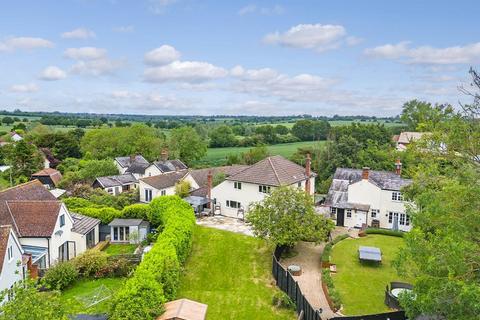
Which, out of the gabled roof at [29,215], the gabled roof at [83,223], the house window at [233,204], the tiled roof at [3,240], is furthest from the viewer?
the house window at [233,204]

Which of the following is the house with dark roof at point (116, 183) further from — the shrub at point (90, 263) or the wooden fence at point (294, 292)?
the wooden fence at point (294, 292)

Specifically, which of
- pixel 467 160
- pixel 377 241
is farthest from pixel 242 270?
pixel 467 160

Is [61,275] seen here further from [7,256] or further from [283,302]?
[283,302]

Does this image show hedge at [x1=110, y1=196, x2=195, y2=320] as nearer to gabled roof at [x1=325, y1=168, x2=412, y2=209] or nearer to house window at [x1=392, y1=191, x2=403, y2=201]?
gabled roof at [x1=325, y1=168, x2=412, y2=209]

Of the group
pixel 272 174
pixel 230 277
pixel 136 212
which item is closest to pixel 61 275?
pixel 230 277

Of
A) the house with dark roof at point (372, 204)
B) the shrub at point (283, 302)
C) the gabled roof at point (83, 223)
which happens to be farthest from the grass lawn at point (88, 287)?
the house with dark roof at point (372, 204)

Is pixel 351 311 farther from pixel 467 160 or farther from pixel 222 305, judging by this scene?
pixel 467 160

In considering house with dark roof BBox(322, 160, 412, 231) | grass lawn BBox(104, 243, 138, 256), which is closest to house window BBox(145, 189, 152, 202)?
grass lawn BBox(104, 243, 138, 256)

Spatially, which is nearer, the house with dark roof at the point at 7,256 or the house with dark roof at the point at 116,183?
the house with dark roof at the point at 7,256
